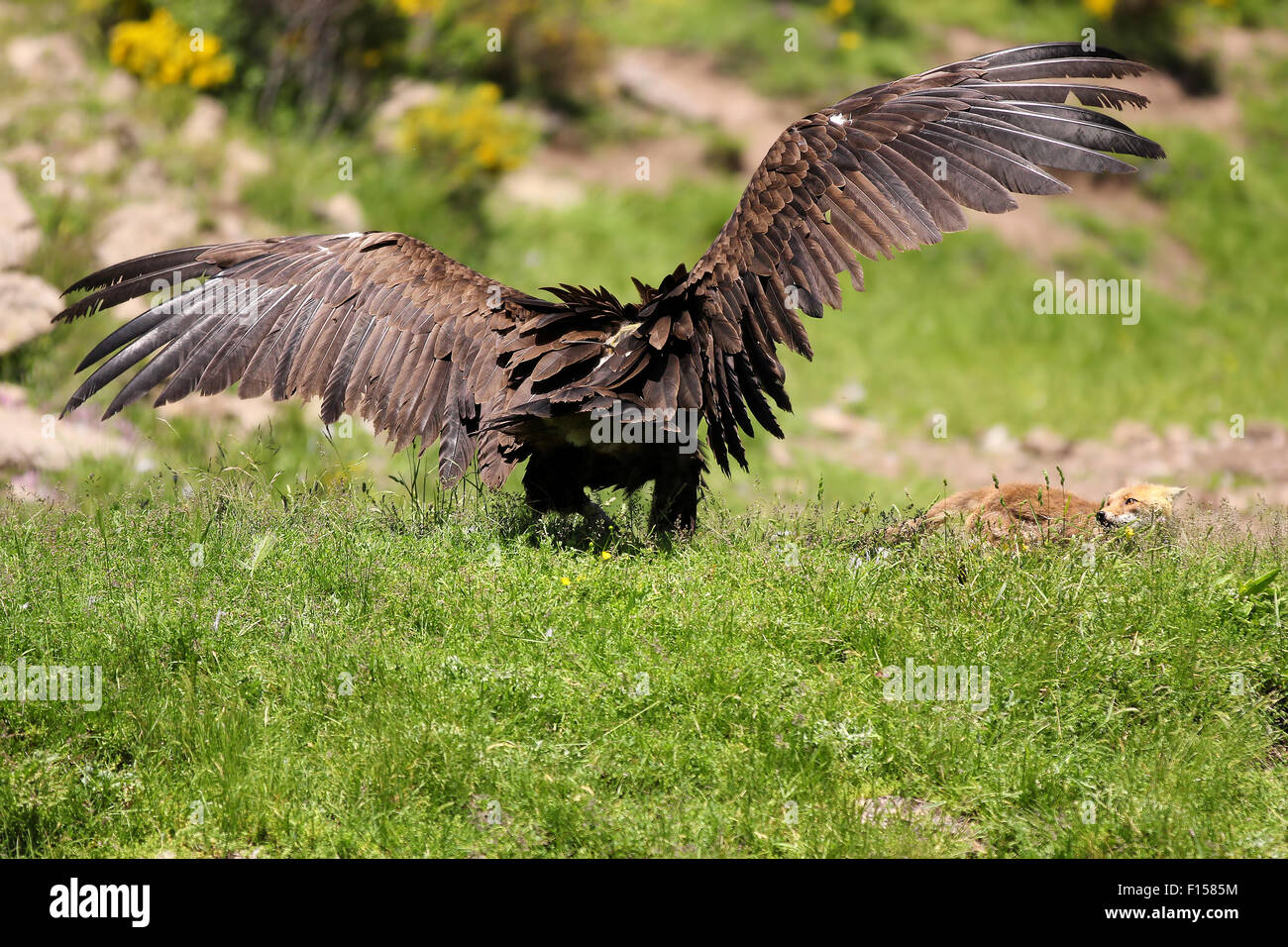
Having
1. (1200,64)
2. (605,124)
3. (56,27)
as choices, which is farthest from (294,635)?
(1200,64)

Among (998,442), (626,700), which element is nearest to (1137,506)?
(626,700)

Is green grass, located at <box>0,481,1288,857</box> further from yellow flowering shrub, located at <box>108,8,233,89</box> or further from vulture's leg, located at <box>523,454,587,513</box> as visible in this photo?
yellow flowering shrub, located at <box>108,8,233,89</box>

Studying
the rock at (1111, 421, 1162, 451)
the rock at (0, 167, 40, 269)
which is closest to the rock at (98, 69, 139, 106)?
the rock at (0, 167, 40, 269)

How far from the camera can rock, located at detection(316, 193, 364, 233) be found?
525 inches

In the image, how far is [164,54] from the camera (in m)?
14.1

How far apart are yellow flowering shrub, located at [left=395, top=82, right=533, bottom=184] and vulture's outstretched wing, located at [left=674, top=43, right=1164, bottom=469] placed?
10275 millimetres

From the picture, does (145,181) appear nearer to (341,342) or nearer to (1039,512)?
(341,342)

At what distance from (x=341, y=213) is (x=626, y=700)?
402 inches

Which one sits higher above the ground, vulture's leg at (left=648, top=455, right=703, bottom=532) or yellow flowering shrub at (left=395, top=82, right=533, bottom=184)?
yellow flowering shrub at (left=395, top=82, right=533, bottom=184)

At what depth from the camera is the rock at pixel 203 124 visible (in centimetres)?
1371

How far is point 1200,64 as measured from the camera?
2005 cm

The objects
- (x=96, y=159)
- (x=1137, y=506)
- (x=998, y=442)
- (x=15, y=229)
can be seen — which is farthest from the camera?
(x=96, y=159)

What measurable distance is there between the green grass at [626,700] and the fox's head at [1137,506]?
1.14ft

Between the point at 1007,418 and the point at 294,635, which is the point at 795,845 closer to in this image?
the point at 294,635
